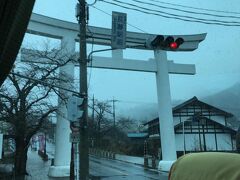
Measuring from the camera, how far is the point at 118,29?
14383 millimetres

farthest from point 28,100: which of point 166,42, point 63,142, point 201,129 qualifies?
point 201,129

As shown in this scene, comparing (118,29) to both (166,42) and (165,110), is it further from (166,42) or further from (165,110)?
(165,110)

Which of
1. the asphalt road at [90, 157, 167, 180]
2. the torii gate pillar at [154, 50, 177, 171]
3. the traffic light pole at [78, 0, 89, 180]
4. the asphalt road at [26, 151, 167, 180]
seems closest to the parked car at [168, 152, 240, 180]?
the traffic light pole at [78, 0, 89, 180]

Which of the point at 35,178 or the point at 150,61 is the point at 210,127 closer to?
the point at 150,61

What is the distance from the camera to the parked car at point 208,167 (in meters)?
2.88

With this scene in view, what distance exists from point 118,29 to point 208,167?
38.2 ft

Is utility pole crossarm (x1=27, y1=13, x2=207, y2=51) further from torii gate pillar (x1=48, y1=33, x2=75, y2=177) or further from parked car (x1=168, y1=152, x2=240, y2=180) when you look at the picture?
parked car (x1=168, y1=152, x2=240, y2=180)

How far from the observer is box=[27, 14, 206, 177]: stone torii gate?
2358 centimetres

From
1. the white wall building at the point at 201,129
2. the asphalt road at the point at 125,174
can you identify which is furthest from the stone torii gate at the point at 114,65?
the white wall building at the point at 201,129

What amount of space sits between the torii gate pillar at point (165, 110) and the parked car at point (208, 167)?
23.8 m

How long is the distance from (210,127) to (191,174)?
42956mm

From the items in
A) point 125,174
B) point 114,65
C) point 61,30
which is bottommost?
point 125,174

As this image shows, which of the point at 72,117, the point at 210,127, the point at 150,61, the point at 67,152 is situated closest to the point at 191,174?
the point at 72,117

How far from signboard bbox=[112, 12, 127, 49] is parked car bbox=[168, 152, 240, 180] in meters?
10.9
